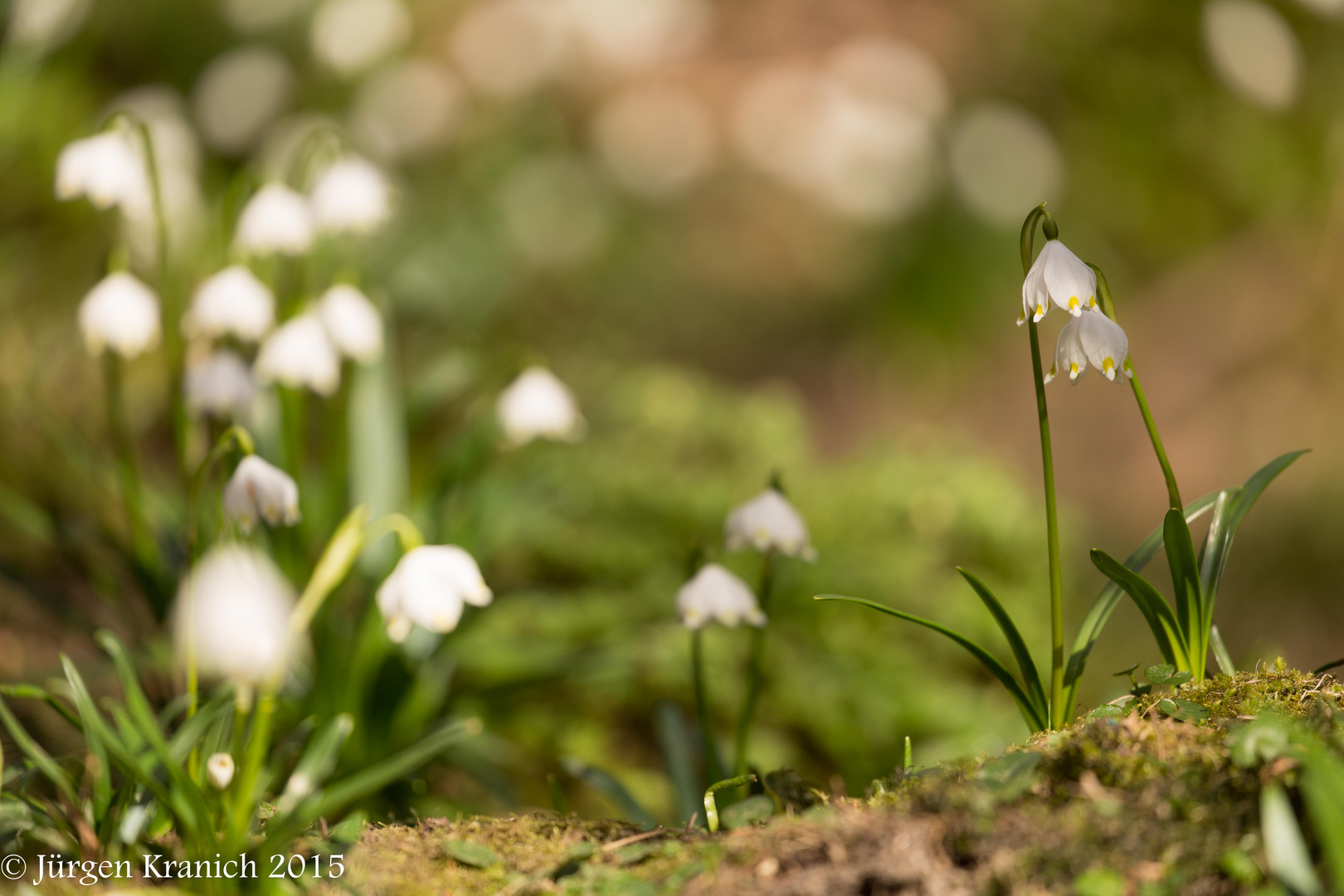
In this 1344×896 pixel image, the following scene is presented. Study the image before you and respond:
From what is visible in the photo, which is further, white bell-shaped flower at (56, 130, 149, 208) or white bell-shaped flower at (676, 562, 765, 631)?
white bell-shaped flower at (56, 130, 149, 208)

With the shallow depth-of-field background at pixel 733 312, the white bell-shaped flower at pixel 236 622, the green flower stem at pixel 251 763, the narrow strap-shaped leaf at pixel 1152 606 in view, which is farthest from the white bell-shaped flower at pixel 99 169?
the narrow strap-shaped leaf at pixel 1152 606

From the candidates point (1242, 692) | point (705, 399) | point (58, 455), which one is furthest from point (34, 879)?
point (705, 399)

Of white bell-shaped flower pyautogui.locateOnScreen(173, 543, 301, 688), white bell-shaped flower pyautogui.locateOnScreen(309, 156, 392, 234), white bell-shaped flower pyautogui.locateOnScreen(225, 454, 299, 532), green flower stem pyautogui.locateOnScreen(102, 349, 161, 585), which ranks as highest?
white bell-shaped flower pyautogui.locateOnScreen(309, 156, 392, 234)

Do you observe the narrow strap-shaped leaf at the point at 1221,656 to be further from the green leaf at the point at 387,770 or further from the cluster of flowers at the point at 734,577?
the green leaf at the point at 387,770

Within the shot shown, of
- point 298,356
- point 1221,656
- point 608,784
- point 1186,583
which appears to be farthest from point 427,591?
point 1221,656

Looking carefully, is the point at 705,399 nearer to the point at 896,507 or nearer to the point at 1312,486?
the point at 896,507

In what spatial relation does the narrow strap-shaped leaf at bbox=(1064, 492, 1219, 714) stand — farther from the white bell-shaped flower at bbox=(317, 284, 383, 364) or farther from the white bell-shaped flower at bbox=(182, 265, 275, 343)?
the white bell-shaped flower at bbox=(182, 265, 275, 343)

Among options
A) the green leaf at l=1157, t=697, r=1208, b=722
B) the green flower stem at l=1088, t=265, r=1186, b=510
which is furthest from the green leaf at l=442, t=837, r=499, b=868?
the green flower stem at l=1088, t=265, r=1186, b=510
